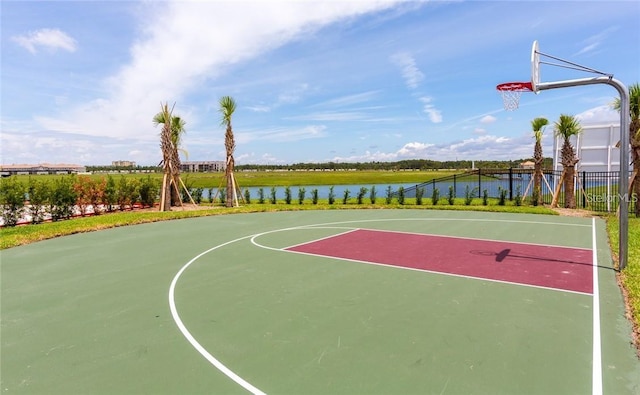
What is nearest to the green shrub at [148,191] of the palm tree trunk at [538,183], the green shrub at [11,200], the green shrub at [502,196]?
the green shrub at [11,200]

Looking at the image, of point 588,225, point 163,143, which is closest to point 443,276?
point 588,225

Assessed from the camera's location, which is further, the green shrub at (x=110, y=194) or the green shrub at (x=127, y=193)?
the green shrub at (x=127, y=193)

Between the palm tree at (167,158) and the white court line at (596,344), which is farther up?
the palm tree at (167,158)

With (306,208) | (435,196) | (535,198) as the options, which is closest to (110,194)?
(306,208)

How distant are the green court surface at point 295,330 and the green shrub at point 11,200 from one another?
20.8ft

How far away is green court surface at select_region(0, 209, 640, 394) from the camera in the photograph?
3404 millimetres

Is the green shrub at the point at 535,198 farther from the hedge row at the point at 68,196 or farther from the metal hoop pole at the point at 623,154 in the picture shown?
the hedge row at the point at 68,196

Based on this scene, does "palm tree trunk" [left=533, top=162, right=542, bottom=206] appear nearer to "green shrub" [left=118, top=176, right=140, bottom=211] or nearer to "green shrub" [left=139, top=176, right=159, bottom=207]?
"green shrub" [left=139, top=176, right=159, bottom=207]

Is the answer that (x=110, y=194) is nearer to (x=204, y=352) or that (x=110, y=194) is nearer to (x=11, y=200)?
(x=11, y=200)

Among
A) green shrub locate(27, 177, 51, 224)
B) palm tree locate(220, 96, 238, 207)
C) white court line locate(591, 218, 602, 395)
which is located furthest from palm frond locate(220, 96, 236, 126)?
white court line locate(591, 218, 602, 395)

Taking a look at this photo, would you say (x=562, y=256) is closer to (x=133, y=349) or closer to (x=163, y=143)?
(x=133, y=349)

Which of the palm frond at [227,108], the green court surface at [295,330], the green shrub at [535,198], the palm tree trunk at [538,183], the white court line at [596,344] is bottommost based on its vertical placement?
the white court line at [596,344]

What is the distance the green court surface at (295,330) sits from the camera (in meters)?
3.40

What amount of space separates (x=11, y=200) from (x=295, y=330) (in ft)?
44.9
